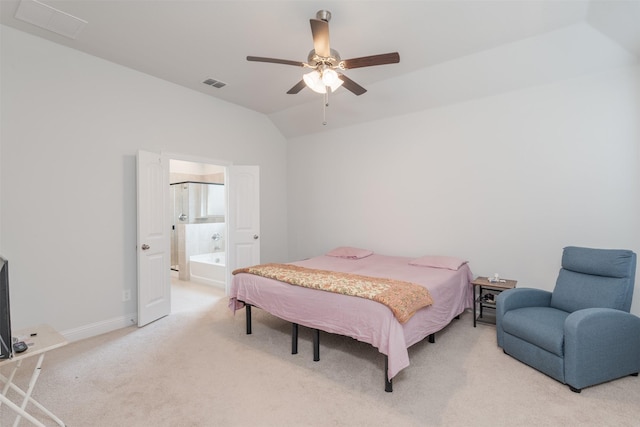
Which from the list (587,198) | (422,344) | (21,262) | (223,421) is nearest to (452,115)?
(587,198)

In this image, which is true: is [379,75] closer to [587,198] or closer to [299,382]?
[587,198]

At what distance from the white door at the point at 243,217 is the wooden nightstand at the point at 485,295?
10.6ft

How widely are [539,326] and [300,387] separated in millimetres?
1989

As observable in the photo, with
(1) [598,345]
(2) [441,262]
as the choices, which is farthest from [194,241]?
(1) [598,345]

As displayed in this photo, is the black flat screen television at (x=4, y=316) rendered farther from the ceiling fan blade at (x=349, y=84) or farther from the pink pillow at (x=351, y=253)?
the pink pillow at (x=351, y=253)

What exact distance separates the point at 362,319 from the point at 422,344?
1051 mm

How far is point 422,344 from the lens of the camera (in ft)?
9.82

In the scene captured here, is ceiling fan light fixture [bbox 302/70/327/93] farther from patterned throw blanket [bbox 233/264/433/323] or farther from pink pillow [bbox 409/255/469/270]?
pink pillow [bbox 409/255/469/270]

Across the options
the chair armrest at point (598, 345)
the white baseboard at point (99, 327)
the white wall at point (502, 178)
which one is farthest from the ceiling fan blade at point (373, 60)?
the white baseboard at point (99, 327)

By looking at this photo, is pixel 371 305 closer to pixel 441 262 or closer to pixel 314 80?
pixel 441 262

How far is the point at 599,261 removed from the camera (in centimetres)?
271

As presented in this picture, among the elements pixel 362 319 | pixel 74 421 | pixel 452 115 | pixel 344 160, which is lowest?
pixel 74 421

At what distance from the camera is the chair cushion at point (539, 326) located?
91.1 inches

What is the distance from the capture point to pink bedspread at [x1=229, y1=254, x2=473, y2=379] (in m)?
2.22
